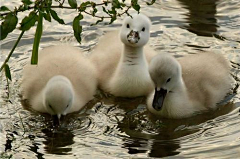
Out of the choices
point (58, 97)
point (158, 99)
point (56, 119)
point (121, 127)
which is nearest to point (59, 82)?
point (58, 97)

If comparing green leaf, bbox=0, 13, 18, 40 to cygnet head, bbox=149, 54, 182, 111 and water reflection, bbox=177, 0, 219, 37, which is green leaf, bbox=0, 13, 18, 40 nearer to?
cygnet head, bbox=149, 54, 182, 111

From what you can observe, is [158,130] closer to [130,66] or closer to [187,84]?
[187,84]

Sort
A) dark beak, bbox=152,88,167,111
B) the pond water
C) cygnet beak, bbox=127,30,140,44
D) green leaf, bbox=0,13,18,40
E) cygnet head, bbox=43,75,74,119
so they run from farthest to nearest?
cygnet beak, bbox=127,30,140,44
dark beak, bbox=152,88,167,111
cygnet head, bbox=43,75,74,119
the pond water
green leaf, bbox=0,13,18,40

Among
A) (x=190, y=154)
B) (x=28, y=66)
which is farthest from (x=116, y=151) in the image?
(x=28, y=66)

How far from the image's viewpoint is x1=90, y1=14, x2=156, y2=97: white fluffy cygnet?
607cm

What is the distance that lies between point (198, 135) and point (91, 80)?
4.12 ft

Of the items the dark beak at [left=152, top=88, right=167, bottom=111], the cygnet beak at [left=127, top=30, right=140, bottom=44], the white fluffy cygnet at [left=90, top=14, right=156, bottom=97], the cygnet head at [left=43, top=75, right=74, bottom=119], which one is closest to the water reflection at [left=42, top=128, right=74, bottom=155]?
the cygnet head at [left=43, top=75, right=74, bottom=119]

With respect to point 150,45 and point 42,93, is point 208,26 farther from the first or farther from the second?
point 42,93

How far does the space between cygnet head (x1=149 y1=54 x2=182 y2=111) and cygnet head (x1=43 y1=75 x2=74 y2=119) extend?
0.68 metres

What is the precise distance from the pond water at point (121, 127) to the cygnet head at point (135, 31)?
1.69 ft

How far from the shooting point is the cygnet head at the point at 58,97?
5406mm

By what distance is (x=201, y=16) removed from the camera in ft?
25.8

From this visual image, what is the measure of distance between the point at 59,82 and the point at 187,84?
1.12 m

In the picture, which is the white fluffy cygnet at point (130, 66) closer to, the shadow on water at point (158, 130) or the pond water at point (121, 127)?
the pond water at point (121, 127)
